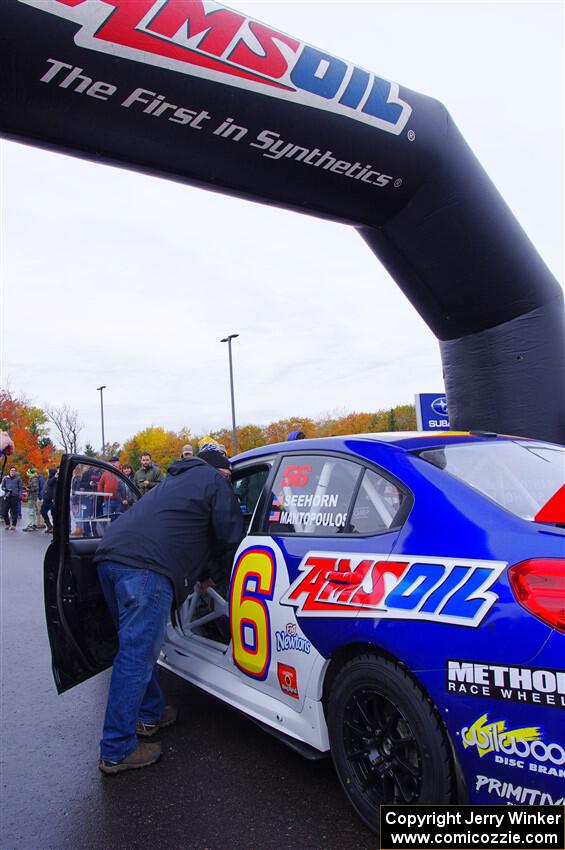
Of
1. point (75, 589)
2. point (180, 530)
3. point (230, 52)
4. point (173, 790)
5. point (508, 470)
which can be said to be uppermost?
point (230, 52)

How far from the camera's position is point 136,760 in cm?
301

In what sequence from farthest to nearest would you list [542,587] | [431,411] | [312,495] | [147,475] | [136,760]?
1. [147,475]
2. [431,411]
3. [136,760]
4. [312,495]
5. [542,587]

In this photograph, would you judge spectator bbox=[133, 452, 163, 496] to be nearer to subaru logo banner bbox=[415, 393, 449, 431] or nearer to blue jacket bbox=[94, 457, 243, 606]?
subaru logo banner bbox=[415, 393, 449, 431]

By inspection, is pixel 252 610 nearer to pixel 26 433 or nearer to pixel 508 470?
pixel 508 470

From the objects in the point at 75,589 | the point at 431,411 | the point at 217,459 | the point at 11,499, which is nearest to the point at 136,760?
the point at 75,589

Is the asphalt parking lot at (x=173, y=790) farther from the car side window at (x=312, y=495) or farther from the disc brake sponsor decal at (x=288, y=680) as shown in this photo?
the car side window at (x=312, y=495)

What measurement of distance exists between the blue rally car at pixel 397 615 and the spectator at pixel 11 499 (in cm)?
1497

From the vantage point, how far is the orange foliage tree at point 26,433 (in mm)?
45188

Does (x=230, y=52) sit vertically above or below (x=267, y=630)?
above

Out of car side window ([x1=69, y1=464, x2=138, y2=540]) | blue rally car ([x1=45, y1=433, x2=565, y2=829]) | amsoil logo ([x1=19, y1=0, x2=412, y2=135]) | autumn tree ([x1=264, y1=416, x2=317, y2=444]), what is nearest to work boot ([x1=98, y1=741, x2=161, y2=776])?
blue rally car ([x1=45, y1=433, x2=565, y2=829])

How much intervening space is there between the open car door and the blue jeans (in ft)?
1.03

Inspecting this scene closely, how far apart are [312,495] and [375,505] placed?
44 cm

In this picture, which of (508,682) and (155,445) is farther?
(155,445)

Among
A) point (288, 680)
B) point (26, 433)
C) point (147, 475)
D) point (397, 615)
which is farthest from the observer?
point (26, 433)
